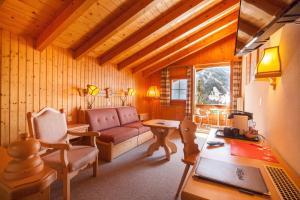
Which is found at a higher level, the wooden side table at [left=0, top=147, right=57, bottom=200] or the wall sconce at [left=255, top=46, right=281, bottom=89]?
the wall sconce at [left=255, top=46, right=281, bottom=89]

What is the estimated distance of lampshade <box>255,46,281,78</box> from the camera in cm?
142

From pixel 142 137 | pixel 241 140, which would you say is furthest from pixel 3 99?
pixel 241 140

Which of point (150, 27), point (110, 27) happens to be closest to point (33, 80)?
→ point (110, 27)

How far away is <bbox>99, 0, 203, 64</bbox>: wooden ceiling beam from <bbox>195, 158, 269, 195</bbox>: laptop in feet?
8.97

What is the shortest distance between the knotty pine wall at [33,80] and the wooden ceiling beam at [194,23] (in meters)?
1.39

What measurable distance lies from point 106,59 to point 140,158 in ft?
8.25

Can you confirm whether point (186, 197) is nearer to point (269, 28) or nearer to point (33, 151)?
point (33, 151)

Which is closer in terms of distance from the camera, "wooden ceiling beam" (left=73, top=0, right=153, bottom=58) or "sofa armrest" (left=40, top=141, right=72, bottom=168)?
"sofa armrest" (left=40, top=141, right=72, bottom=168)

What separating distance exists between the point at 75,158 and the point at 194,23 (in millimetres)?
3499

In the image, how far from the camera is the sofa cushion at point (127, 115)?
4.14m

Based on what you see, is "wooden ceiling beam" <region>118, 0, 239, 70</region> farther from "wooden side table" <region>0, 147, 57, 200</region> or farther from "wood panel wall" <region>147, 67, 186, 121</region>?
"wooden side table" <region>0, 147, 57, 200</region>

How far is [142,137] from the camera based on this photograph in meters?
3.97

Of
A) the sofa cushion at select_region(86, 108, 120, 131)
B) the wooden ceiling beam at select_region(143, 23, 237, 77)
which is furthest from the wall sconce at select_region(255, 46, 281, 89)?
the wooden ceiling beam at select_region(143, 23, 237, 77)

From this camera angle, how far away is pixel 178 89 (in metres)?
6.07
